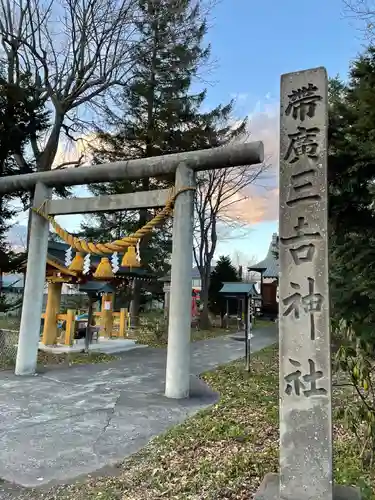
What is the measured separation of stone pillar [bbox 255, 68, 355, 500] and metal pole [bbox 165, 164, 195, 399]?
3.16 metres

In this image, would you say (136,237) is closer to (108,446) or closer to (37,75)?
(108,446)

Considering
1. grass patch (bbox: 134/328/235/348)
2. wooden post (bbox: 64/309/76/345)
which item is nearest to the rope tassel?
wooden post (bbox: 64/309/76/345)

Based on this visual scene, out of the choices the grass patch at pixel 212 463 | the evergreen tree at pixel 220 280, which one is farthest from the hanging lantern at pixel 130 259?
the evergreen tree at pixel 220 280

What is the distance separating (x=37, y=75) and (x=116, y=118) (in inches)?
152

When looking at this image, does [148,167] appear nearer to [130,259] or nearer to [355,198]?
[130,259]

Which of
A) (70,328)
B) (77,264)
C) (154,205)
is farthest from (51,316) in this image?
(154,205)

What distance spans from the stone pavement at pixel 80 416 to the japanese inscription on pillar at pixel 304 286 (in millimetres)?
1912

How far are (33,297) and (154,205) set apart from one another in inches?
125

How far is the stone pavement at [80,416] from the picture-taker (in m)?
3.54

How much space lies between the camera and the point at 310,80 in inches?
124

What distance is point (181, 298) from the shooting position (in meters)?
6.04

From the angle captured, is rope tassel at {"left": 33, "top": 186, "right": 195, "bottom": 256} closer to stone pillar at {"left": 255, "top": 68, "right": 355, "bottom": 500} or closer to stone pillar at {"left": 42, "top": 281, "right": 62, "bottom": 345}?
stone pillar at {"left": 255, "top": 68, "right": 355, "bottom": 500}

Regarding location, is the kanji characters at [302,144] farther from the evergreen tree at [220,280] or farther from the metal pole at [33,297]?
the evergreen tree at [220,280]

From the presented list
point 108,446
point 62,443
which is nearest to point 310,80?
point 108,446
